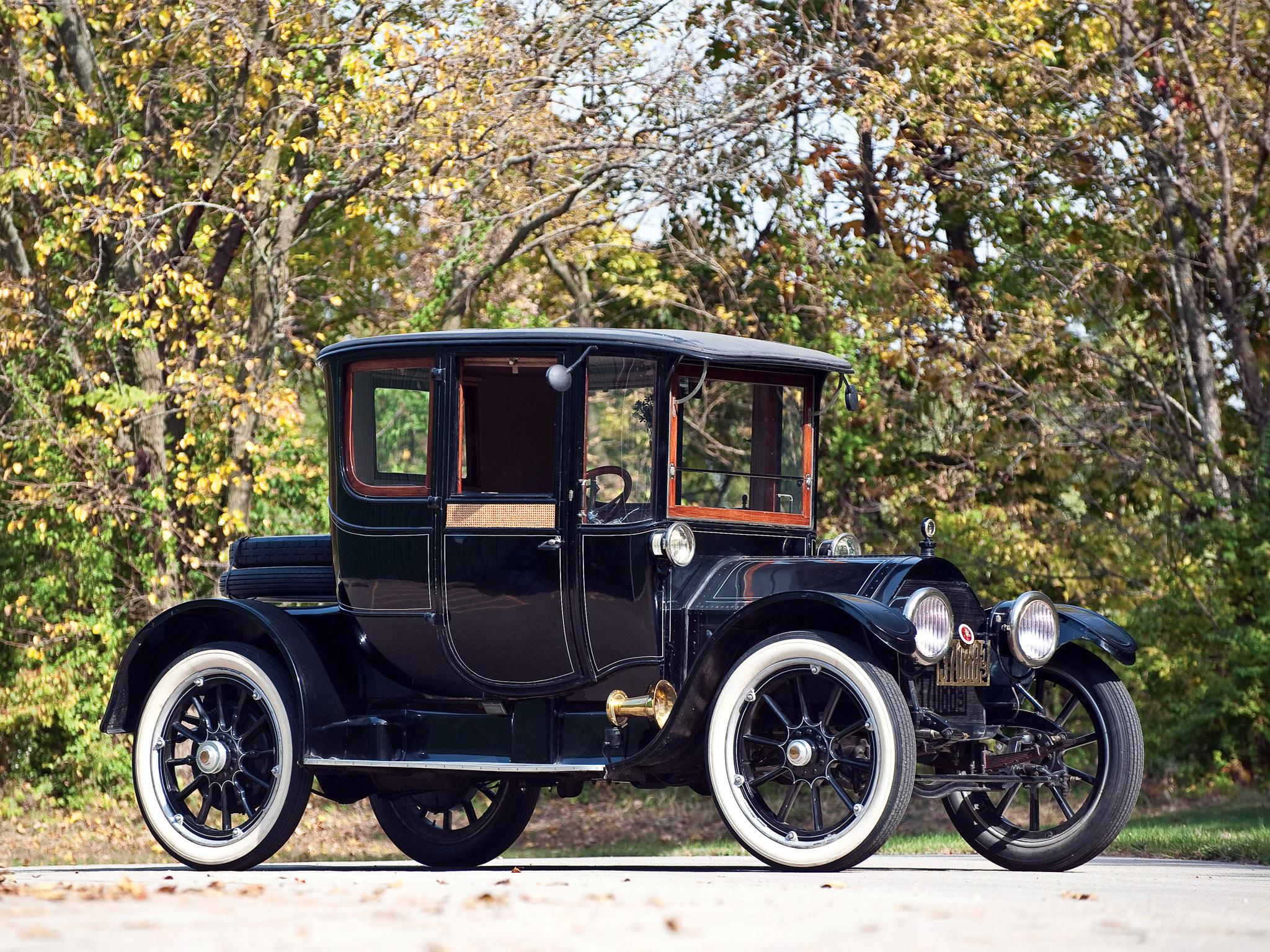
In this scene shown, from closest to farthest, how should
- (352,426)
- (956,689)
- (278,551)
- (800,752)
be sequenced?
1. (800,752)
2. (956,689)
3. (352,426)
4. (278,551)

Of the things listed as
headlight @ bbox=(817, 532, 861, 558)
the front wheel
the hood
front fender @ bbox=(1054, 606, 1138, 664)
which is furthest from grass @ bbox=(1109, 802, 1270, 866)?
the front wheel

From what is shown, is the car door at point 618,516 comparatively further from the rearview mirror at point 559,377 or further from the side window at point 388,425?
the side window at point 388,425

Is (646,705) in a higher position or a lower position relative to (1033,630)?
lower

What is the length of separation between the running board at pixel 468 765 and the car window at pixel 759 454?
137 cm

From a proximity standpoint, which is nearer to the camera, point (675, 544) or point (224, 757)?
point (675, 544)

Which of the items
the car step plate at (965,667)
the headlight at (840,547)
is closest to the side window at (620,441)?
the headlight at (840,547)

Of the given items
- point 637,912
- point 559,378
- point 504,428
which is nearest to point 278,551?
point 504,428

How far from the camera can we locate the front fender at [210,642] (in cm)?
794

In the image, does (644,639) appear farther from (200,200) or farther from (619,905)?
(200,200)

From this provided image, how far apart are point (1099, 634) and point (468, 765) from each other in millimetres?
2890

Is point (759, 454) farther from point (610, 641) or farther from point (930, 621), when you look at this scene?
point (930, 621)

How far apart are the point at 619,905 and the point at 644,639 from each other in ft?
7.28

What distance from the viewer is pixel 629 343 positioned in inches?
303

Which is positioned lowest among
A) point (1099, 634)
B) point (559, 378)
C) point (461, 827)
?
point (461, 827)
